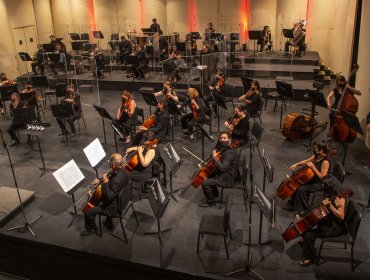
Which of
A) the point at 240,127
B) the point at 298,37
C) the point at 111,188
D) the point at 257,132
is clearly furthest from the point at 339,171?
the point at 298,37

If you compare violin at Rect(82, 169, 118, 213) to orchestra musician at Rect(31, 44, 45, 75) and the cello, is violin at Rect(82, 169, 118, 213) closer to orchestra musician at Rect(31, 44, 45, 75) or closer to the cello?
the cello

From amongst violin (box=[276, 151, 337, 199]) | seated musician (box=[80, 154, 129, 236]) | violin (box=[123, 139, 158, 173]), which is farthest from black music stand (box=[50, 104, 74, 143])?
violin (box=[276, 151, 337, 199])

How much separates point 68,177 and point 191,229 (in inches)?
78.0

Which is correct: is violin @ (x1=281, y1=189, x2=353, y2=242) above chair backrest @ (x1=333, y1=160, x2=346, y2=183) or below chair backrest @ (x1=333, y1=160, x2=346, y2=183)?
below

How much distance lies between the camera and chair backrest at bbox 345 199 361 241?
4.39 meters

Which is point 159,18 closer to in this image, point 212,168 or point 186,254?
point 212,168

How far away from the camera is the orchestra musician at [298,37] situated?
45.0ft

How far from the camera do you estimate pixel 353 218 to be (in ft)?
14.8

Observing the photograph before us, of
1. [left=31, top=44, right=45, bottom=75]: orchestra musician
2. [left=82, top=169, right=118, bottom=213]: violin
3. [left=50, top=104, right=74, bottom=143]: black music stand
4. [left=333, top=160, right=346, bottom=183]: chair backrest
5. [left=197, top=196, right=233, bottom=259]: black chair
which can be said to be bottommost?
[left=197, top=196, right=233, bottom=259]: black chair

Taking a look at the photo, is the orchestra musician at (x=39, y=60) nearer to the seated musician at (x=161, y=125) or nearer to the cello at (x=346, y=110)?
the seated musician at (x=161, y=125)

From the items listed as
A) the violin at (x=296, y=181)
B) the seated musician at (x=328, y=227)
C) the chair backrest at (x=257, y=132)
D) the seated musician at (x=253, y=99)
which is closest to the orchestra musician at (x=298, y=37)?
the seated musician at (x=253, y=99)

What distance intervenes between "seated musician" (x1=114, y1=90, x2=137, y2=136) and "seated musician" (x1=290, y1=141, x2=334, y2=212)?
4.32 meters

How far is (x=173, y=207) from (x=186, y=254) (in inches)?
47.6

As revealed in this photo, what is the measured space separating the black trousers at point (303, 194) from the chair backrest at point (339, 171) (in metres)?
0.29
